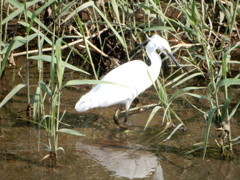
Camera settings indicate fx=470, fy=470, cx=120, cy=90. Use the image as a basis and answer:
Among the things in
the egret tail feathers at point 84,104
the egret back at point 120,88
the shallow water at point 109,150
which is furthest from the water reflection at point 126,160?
the egret back at point 120,88

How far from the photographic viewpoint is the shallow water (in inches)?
134

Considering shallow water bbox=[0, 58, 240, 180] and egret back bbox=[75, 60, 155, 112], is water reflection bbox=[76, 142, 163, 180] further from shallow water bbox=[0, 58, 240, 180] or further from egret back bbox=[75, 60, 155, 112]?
egret back bbox=[75, 60, 155, 112]

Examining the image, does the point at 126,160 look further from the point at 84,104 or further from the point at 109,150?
the point at 84,104

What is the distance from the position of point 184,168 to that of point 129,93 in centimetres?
110

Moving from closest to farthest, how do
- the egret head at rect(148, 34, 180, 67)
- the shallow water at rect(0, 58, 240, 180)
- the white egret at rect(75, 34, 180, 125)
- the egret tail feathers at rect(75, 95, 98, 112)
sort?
the shallow water at rect(0, 58, 240, 180) → the egret tail feathers at rect(75, 95, 98, 112) → the white egret at rect(75, 34, 180, 125) → the egret head at rect(148, 34, 180, 67)

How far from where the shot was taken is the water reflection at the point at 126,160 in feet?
11.3

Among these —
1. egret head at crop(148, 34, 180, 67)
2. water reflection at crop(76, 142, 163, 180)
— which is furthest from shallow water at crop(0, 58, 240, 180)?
egret head at crop(148, 34, 180, 67)

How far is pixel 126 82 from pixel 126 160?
35.0 inches

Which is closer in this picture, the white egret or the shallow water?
the shallow water

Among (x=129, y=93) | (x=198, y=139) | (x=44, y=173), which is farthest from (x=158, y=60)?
(x=44, y=173)

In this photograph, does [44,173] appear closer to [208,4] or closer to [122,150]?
[122,150]

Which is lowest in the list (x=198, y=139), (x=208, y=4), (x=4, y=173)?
(x=198, y=139)

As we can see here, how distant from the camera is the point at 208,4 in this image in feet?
18.0

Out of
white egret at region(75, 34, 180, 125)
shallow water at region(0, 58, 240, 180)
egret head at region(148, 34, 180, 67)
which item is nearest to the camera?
shallow water at region(0, 58, 240, 180)
